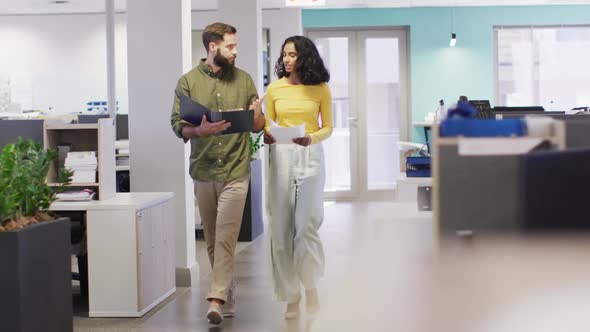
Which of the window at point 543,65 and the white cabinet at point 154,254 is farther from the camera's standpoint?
the window at point 543,65

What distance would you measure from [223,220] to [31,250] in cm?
132

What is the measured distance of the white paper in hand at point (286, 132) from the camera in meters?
5.03

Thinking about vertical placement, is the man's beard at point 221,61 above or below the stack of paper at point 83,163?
above

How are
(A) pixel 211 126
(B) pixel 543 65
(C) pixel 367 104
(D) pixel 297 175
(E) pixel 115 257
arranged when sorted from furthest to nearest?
(B) pixel 543 65
(C) pixel 367 104
(E) pixel 115 257
(D) pixel 297 175
(A) pixel 211 126

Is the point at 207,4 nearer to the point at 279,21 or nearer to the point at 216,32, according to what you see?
the point at 279,21

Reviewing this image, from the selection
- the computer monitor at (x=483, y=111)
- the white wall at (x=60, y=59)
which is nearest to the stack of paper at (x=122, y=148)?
the white wall at (x=60, y=59)

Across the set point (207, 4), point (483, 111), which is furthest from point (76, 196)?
point (207, 4)

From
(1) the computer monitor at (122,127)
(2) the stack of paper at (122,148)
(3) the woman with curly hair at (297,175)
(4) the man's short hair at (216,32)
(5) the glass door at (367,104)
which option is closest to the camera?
(3) the woman with curly hair at (297,175)

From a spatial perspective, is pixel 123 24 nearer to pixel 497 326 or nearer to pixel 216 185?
pixel 216 185

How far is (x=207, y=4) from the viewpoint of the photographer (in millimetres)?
13750

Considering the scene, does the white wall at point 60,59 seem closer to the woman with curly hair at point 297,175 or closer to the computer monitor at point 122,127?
the computer monitor at point 122,127

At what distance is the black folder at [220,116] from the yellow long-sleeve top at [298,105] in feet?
0.57

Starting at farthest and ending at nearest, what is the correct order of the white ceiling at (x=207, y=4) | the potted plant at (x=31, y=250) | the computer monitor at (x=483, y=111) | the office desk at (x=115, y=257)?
the white ceiling at (x=207, y=4), the computer monitor at (x=483, y=111), the office desk at (x=115, y=257), the potted plant at (x=31, y=250)

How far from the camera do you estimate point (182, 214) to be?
682 cm
